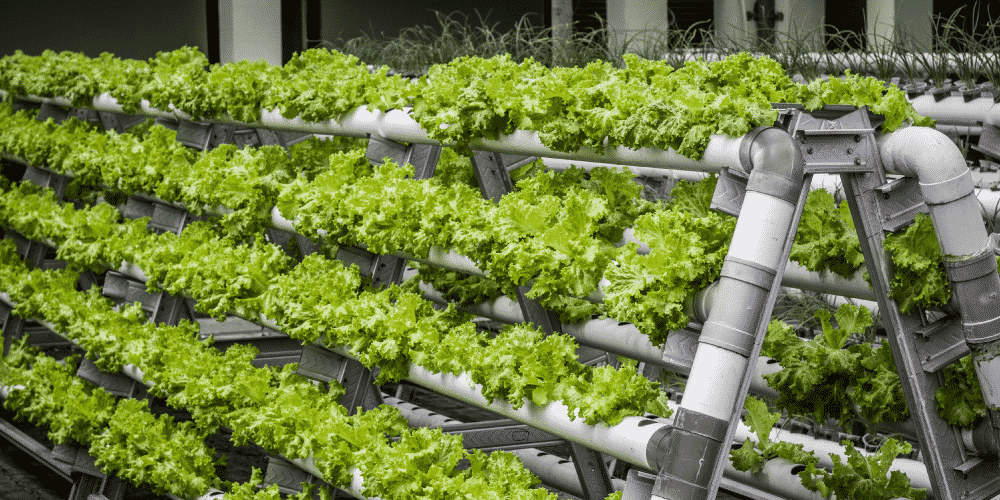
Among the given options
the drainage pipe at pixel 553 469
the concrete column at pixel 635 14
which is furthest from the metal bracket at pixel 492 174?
the concrete column at pixel 635 14

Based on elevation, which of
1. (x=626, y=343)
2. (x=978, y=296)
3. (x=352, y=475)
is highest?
(x=978, y=296)

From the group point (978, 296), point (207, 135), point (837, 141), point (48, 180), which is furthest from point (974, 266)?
point (48, 180)

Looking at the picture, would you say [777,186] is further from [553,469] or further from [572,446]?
[553,469]

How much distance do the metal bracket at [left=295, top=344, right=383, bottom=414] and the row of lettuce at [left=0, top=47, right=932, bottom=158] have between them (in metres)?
0.70

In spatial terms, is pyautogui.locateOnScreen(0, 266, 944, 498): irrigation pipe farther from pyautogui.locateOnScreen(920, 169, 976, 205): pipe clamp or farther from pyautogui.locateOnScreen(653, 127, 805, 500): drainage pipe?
pyautogui.locateOnScreen(920, 169, 976, 205): pipe clamp

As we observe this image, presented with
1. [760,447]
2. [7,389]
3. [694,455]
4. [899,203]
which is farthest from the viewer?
[7,389]

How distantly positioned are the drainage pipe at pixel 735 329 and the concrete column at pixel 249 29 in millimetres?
6577

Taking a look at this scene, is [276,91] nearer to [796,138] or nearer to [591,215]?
[591,215]

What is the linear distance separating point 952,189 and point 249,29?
6.95 meters

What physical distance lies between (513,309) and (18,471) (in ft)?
10.2

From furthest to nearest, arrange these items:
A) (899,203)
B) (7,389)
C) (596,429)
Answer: (7,389), (596,429), (899,203)

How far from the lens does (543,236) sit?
2.17 m

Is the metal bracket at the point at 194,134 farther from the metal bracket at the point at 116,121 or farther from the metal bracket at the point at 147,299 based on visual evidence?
the metal bracket at the point at 116,121

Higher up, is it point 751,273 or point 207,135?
point 207,135
